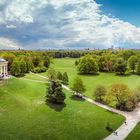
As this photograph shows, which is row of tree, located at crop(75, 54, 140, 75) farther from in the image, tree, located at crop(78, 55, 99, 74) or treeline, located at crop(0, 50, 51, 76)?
treeline, located at crop(0, 50, 51, 76)

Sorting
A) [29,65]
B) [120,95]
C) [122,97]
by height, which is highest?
[29,65]

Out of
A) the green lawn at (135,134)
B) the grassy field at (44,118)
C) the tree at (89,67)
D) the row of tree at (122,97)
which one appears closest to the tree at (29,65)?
the tree at (89,67)

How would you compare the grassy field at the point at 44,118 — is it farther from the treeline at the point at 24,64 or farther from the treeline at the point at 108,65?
the treeline at the point at 108,65

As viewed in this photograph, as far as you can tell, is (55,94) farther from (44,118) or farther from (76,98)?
→ (76,98)

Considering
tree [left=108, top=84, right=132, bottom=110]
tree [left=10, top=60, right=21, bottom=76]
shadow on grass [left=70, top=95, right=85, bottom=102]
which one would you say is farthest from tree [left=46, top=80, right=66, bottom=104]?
tree [left=10, top=60, right=21, bottom=76]

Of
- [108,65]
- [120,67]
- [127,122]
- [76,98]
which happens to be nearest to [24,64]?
[108,65]

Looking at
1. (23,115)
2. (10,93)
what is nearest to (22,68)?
(10,93)

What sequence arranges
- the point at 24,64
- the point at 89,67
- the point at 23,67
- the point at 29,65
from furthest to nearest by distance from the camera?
1. the point at 29,65
2. the point at 89,67
3. the point at 24,64
4. the point at 23,67

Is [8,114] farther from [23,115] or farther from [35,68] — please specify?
[35,68]
